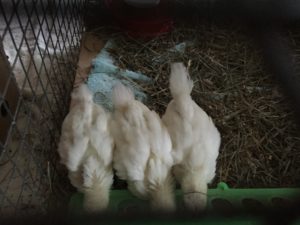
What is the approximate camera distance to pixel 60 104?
1385 mm

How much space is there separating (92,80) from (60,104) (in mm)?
174

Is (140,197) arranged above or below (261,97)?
below

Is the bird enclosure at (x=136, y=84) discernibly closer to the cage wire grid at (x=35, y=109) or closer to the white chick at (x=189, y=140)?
the cage wire grid at (x=35, y=109)

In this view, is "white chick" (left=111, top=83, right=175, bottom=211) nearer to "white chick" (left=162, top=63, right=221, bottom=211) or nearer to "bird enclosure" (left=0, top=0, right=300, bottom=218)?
"white chick" (left=162, top=63, right=221, bottom=211)

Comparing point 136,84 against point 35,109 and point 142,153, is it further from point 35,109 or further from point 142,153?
point 142,153

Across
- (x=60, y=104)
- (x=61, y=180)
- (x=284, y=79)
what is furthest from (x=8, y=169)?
(x=284, y=79)

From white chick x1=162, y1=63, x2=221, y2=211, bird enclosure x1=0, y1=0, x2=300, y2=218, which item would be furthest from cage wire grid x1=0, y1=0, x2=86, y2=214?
white chick x1=162, y1=63, x2=221, y2=211

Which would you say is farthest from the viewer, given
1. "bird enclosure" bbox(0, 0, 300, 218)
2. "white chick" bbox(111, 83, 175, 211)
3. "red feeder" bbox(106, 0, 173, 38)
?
"red feeder" bbox(106, 0, 173, 38)

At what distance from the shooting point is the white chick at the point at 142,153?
1030 mm

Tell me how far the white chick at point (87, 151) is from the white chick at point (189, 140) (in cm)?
18

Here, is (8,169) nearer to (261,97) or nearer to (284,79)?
(261,97)

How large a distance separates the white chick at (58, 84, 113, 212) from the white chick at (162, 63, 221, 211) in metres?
0.18

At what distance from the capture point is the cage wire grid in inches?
42.8

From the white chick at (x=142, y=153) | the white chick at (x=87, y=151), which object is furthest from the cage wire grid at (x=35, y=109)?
the white chick at (x=142, y=153)
